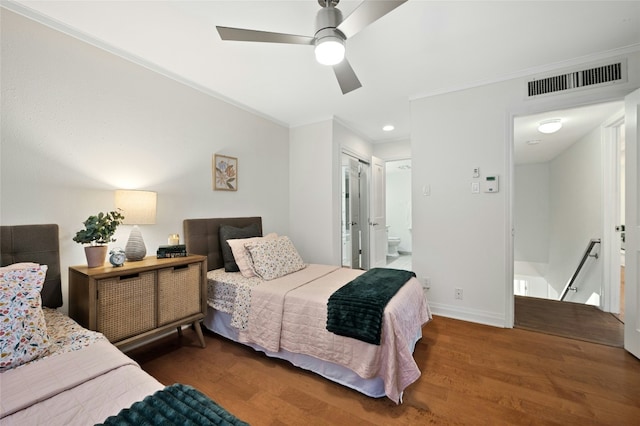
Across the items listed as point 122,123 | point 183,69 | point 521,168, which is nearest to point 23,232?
point 122,123

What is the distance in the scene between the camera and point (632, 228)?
6.90 ft

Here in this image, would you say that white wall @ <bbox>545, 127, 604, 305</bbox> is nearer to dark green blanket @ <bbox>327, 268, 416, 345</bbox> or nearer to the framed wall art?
dark green blanket @ <bbox>327, 268, 416, 345</bbox>

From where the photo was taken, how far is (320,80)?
2.64 meters

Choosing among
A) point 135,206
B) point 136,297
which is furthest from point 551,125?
point 136,297

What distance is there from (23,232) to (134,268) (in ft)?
2.23

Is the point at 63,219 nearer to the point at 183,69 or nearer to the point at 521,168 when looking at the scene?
the point at 183,69

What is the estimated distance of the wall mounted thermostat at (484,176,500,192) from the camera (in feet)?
8.65

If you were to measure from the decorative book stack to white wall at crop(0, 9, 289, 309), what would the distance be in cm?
28

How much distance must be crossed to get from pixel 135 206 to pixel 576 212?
5949mm

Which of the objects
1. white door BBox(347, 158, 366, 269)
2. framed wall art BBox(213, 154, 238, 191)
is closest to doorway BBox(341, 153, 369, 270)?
white door BBox(347, 158, 366, 269)

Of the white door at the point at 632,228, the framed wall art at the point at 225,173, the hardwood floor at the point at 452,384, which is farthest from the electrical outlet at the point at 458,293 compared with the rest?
the framed wall art at the point at 225,173

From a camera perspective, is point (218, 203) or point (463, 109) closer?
point (463, 109)

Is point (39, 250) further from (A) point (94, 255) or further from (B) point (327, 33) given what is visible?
(B) point (327, 33)

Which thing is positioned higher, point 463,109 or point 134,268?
point 463,109
